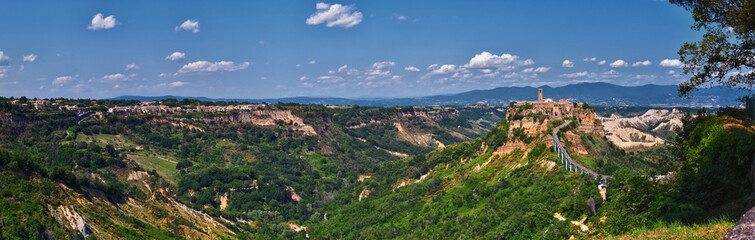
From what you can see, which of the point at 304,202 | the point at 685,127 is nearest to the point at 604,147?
the point at 685,127

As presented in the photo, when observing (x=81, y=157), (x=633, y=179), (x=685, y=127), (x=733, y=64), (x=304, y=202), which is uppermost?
(x=733, y=64)

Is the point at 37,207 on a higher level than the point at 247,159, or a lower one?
higher

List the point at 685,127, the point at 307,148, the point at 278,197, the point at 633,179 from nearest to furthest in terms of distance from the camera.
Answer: the point at 633,179 → the point at 685,127 → the point at 278,197 → the point at 307,148

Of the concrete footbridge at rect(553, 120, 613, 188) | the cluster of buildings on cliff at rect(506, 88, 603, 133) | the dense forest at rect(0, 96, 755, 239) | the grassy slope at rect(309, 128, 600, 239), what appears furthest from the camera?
the cluster of buildings on cliff at rect(506, 88, 603, 133)

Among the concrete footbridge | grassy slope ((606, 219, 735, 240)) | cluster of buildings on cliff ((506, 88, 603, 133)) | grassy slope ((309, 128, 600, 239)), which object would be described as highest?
cluster of buildings on cliff ((506, 88, 603, 133))

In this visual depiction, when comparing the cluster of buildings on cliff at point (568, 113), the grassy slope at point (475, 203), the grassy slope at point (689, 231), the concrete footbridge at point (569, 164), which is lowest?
the grassy slope at point (475, 203)

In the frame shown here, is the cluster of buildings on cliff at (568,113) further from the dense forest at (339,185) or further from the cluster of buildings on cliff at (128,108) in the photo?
the cluster of buildings on cliff at (128,108)

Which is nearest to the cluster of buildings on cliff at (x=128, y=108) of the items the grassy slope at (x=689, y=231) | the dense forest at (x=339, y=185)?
the dense forest at (x=339, y=185)

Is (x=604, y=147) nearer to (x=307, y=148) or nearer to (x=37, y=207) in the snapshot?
(x=37, y=207)

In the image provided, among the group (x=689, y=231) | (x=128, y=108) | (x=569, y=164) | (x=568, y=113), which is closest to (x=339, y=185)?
(x=568, y=113)

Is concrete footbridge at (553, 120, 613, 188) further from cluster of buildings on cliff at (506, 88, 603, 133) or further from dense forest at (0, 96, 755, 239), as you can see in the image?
cluster of buildings on cliff at (506, 88, 603, 133)

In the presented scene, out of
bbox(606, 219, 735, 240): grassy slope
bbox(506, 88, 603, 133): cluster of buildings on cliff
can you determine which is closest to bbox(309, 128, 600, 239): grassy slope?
bbox(506, 88, 603, 133): cluster of buildings on cliff
